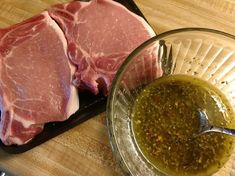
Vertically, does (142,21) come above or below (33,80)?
above

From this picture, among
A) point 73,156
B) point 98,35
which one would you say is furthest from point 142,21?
point 73,156

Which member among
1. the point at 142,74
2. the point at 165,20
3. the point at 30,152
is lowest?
the point at 30,152

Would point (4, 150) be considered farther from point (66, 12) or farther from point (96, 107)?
point (66, 12)

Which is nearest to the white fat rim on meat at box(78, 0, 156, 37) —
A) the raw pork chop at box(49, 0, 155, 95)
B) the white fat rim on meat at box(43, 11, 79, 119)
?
the raw pork chop at box(49, 0, 155, 95)

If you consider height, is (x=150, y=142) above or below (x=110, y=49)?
below

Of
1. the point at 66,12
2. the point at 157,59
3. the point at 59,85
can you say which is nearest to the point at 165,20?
the point at 157,59

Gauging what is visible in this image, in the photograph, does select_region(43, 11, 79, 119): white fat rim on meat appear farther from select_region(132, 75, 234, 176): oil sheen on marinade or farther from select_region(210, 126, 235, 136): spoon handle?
select_region(210, 126, 235, 136): spoon handle

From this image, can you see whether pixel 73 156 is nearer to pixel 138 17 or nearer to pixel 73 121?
pixel 73 121
